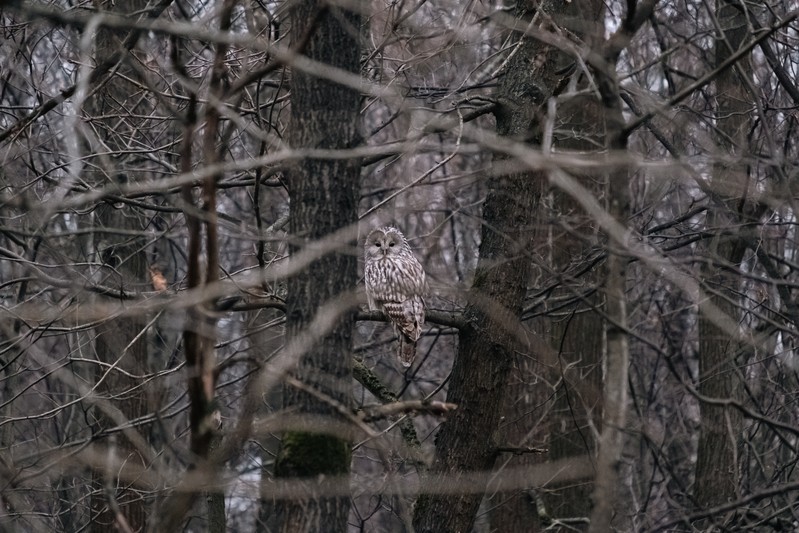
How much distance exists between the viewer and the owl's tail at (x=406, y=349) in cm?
719

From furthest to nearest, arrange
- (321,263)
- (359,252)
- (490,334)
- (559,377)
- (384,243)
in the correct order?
(559,377) → (384,243) → (359,252) → (490,334) → (321,263)

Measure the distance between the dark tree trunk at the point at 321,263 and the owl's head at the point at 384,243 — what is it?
12.5ft

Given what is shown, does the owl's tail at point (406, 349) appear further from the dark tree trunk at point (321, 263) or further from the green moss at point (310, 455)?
the green moss at point (310, 455)

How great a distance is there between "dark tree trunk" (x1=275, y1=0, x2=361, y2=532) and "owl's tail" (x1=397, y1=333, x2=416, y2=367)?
10.3 ft

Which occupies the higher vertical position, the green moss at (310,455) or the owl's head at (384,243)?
the owl's head at (384,243)

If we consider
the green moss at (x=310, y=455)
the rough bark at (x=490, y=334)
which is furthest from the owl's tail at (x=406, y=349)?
the green moss at (x=310, y=455)

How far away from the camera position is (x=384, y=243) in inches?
321

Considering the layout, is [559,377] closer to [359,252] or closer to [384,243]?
[384,243]

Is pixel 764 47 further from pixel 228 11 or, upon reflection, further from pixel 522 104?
pixel 228 11

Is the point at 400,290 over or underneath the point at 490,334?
over

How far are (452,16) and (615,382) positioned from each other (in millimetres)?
4142

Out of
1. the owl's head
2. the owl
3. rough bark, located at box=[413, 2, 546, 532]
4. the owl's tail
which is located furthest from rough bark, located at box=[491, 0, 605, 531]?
rough bark, located at box=[413, 2, 546, 532]

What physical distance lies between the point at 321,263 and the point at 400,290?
322cm

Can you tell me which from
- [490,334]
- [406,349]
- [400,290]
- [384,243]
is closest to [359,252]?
[490,334]
